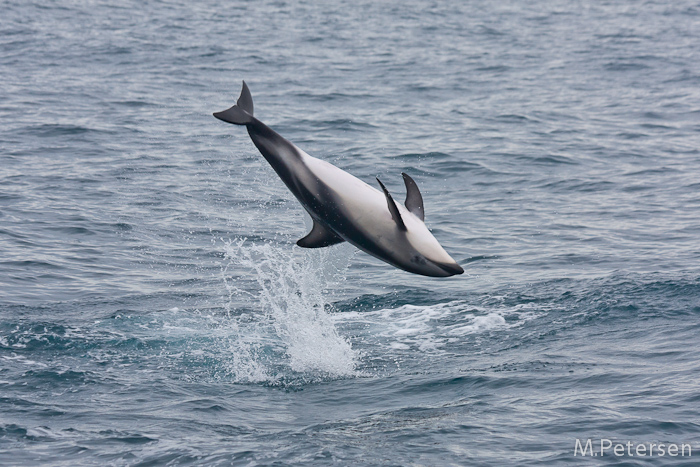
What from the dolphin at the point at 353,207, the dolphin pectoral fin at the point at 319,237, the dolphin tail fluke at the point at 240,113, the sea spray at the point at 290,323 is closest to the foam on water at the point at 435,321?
the sea spray at the point at 290,323

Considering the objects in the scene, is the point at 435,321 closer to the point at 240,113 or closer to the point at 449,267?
the point at 449,267

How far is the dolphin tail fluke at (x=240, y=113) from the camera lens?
9664 mm

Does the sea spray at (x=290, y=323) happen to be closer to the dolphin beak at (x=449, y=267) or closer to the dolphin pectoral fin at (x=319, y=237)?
the dolphin pectoral fin at (x=319, y=237)

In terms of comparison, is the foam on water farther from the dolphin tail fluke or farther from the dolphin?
the dolphin tail fluke

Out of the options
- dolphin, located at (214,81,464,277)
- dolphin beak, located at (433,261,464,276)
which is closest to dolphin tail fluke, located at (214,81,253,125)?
dolphin, located at (214,81,464,277)

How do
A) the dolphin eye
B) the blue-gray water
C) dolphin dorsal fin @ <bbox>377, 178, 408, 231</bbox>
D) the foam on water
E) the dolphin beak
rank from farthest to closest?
the foam on water
the blue-gray water
the dolphin eye
the dolphin beak
dolphin dorsal fin @ <bbox>377, 178, 408, 231</bbox>

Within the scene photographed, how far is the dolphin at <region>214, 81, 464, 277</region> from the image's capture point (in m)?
9.81

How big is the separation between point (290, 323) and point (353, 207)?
485cm

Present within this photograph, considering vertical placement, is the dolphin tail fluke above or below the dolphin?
above

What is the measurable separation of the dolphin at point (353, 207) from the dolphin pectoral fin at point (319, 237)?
52 millimetres

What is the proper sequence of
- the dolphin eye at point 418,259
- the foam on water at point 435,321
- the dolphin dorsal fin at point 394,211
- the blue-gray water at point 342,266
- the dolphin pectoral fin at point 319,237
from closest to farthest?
the dolphin dorsal fin at point 394,211 → the dolphin eye at point 418,259 → the dolphin pectoral fin at point 319,237 → the blue-gray water at point 342,266 → the foam on water at point 435,321

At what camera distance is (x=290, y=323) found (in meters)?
14.6

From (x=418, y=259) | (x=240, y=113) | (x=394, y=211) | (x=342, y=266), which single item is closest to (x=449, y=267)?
(x=418, y=259)

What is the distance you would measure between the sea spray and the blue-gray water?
0.06m
